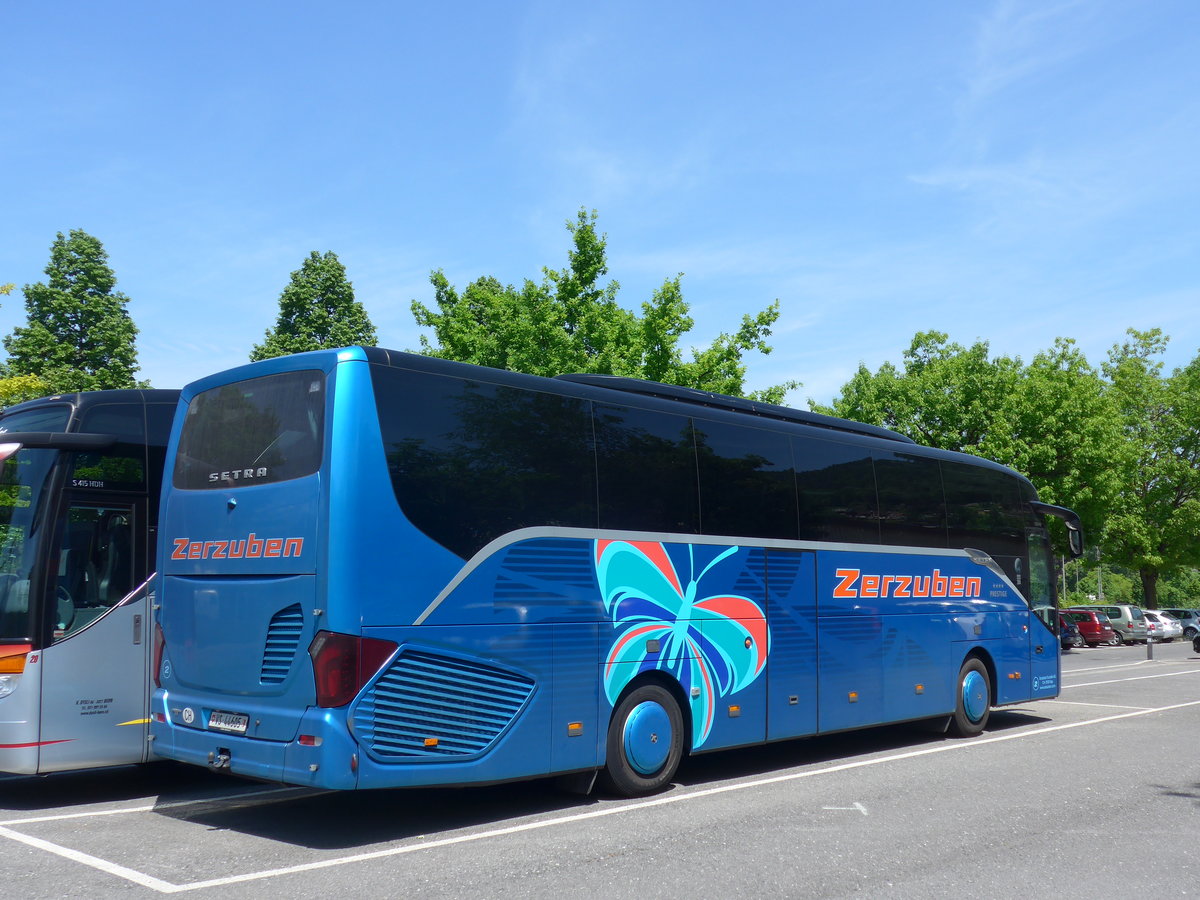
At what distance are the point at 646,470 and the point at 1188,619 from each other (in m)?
55.1

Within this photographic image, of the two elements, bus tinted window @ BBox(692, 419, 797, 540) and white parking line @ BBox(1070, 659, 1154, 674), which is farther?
white parking line @ BBox(1070, 659, 1154, 674)

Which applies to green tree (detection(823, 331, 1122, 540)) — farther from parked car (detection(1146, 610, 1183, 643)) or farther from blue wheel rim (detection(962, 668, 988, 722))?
blue wheel rim (detection(962, 668, 988, 722))

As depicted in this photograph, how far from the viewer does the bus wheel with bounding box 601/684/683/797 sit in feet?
30.4

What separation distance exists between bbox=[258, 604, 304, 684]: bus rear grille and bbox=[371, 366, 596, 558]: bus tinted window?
104 cm

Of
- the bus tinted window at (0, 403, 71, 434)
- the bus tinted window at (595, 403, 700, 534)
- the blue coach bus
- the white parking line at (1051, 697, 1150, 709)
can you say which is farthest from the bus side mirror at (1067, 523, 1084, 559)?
the bus tinted window at (0, 403, 71, 434)

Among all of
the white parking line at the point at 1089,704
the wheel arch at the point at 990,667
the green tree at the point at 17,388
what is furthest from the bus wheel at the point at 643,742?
the green tree at the point at 17,388

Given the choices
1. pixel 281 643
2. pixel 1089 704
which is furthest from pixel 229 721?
pixel 1089 704

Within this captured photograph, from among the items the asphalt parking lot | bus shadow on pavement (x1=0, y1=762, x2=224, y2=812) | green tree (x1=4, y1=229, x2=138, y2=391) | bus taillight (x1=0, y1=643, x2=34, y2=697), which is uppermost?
green tree (x1=4, y1=229, x2=138, y2=391)

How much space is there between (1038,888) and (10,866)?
6166 mm

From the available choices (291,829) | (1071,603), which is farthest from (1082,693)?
(1071,603)

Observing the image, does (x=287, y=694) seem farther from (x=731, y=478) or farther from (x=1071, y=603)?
(x=1071, y=603)

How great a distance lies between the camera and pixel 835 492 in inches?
472

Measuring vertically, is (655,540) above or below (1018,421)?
below

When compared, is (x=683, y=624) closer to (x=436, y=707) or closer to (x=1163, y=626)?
(x=436, y=707)
